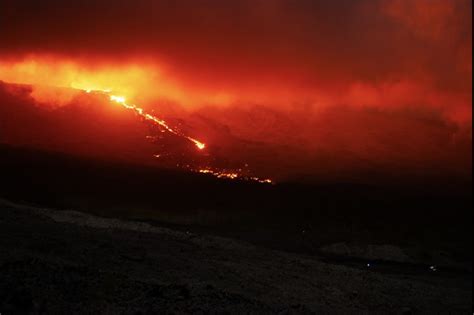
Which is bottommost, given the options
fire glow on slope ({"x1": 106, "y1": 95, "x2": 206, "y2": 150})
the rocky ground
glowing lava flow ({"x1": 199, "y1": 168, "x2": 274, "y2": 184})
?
the rocky ground

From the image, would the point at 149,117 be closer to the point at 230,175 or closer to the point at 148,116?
the point at 148,116

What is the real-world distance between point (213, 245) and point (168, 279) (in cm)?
1621

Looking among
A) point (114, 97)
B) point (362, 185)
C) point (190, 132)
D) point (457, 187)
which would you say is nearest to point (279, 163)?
point (362, 185)

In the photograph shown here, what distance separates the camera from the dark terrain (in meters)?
19.9

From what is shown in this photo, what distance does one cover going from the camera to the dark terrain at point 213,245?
19859 millimetres

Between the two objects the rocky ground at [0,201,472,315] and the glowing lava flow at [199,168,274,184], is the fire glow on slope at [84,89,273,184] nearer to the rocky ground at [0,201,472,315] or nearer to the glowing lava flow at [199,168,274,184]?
the glowing lava flow at [199,168,274,184]

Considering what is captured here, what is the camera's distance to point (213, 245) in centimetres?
3922

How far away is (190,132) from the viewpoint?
173875 mm

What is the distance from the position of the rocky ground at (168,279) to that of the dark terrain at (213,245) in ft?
0.27

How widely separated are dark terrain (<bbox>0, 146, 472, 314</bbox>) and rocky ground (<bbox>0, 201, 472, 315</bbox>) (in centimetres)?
8

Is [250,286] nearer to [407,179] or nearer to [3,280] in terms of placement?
[3,280]

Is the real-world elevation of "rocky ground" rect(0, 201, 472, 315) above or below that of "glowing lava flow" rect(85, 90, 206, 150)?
below

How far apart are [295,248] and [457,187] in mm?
122529

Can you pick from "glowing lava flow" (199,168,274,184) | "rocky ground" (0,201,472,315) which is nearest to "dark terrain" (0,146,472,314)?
"rocky ground" (0,201,472,315)
